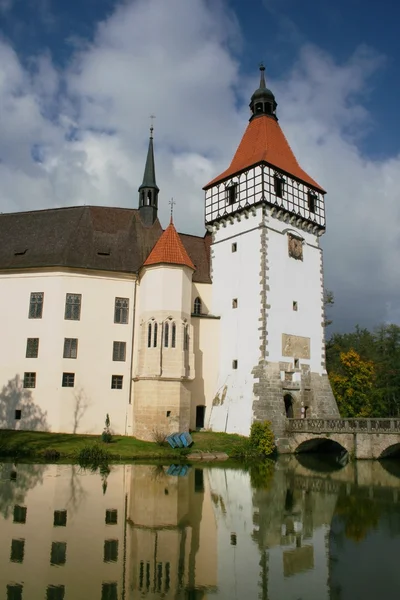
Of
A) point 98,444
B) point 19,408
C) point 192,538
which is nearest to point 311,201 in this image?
point 98,444

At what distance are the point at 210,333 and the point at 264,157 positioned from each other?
12.1 m

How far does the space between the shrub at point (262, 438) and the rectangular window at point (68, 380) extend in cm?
1096

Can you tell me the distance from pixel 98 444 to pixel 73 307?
9632mm

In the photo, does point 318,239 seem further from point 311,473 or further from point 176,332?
point 311,473

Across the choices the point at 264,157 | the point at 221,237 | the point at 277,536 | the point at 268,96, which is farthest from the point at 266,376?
the point at 268,96

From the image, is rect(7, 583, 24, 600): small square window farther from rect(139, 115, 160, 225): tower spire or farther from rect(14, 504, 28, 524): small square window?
rect(139, 115, 160, 225): tower spire

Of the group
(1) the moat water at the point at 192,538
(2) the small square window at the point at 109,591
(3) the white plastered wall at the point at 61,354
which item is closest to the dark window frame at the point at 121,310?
(3) the white plastered wall at the point at 61,354

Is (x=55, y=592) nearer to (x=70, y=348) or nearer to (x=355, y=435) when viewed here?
(x=355, y=435)

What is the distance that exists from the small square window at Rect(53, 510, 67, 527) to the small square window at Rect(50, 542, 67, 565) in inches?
63.5

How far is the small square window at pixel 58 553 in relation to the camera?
9539mm

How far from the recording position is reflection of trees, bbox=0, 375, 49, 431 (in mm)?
30266

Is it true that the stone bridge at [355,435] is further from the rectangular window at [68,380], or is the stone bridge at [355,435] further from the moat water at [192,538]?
the rectangular window at [68,380]

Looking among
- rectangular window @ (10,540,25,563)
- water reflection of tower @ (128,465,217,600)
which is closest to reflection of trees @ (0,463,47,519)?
rectangular window @ (10,540,25,563)

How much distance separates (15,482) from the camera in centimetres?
1728
